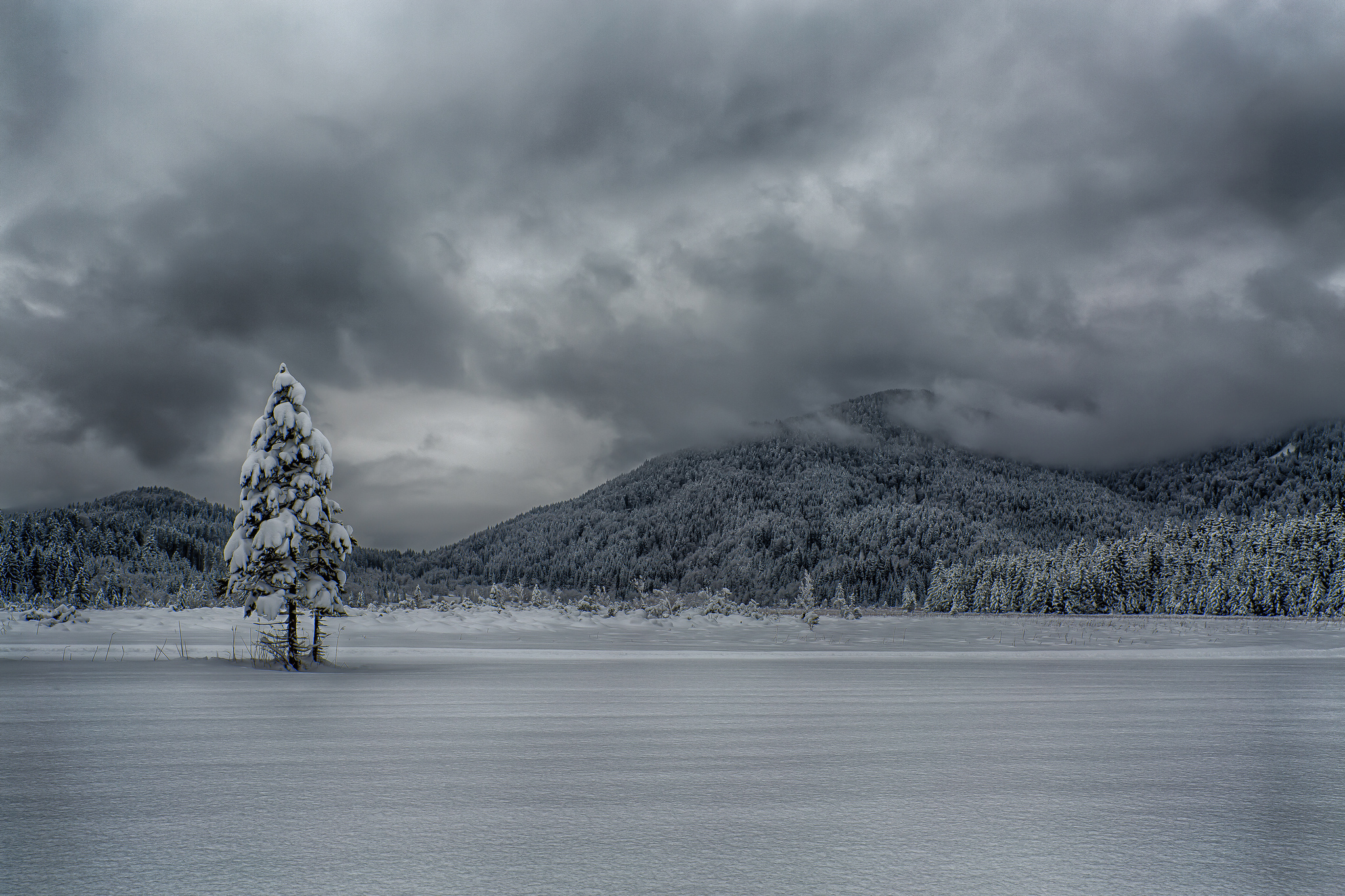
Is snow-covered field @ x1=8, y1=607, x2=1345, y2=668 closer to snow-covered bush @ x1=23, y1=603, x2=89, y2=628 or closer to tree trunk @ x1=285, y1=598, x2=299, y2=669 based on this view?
snow-covered bush @ x1=23, y1=603, x2=89, y2=628

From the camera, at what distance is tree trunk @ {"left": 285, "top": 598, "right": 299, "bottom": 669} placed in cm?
2345

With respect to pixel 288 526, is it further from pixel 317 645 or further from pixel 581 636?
pixel 581 636

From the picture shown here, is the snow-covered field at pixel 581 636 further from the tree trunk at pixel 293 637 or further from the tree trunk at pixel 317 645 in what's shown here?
the tree trunk at pixel 293 637

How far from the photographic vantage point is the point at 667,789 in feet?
25.5

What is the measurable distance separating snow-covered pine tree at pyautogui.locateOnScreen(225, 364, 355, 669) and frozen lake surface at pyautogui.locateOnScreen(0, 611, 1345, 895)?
6017 mm

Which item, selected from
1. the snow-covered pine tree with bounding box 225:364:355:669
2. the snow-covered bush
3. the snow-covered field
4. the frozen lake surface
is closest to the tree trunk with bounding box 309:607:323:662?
the snow-covered pine tree with bounding box 225:364:355:669

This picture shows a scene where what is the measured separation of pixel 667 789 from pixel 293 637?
62.4ft

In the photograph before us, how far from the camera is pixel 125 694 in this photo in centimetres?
1569

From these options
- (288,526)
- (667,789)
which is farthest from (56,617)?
(667,789)

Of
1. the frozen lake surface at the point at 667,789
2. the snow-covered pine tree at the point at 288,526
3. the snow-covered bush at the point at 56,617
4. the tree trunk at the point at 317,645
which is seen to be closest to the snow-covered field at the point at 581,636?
the snow-covered bush at the point at 56,617

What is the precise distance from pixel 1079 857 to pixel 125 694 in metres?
16.1

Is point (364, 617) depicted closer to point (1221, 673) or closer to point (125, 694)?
point (125, 694)

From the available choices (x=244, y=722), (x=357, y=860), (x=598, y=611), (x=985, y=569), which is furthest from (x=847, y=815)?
(x=985, y=569)

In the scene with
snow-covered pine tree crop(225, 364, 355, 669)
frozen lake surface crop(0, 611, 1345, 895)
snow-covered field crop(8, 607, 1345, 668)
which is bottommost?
snow-covered field crop(8, 607, 1345, 668)
